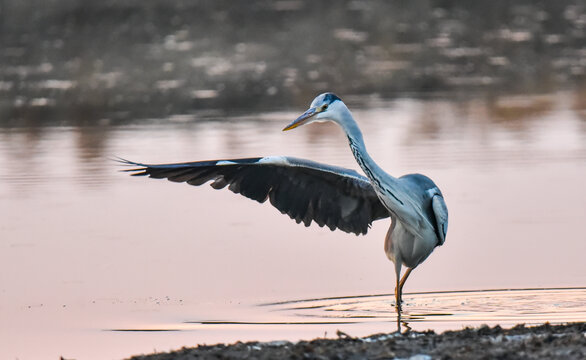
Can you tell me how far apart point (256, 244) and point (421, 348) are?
4.47 m

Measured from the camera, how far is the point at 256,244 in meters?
10.5

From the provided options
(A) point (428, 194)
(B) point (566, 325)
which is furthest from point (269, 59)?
(B) point (566, 325)

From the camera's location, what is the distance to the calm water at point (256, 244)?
8.09 metres

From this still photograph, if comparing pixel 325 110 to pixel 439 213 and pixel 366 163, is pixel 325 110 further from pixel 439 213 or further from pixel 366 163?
pixel 439 213

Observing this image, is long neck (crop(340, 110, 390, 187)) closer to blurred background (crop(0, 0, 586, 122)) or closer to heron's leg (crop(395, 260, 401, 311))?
heron's leg (crop(395, 260, 401, 311))

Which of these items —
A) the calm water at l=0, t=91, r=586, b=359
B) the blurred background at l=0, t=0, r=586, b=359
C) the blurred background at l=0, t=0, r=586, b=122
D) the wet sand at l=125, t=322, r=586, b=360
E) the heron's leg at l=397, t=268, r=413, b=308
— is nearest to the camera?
the wet sand at l=125, t=322, r=586, b=360

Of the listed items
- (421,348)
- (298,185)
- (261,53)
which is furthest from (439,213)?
(261,53)

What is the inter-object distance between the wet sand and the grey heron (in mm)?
1863

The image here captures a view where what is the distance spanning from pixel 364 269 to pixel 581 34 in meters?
16.8

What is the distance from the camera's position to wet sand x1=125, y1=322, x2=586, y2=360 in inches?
233

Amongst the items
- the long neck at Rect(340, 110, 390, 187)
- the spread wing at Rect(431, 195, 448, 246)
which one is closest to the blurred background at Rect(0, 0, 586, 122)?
the spread wing at Rect(431, 195, 448, 246)

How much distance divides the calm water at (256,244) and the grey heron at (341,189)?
46 cm

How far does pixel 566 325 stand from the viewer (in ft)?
22.5

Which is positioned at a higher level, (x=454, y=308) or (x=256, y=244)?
(x=256, y=244)
